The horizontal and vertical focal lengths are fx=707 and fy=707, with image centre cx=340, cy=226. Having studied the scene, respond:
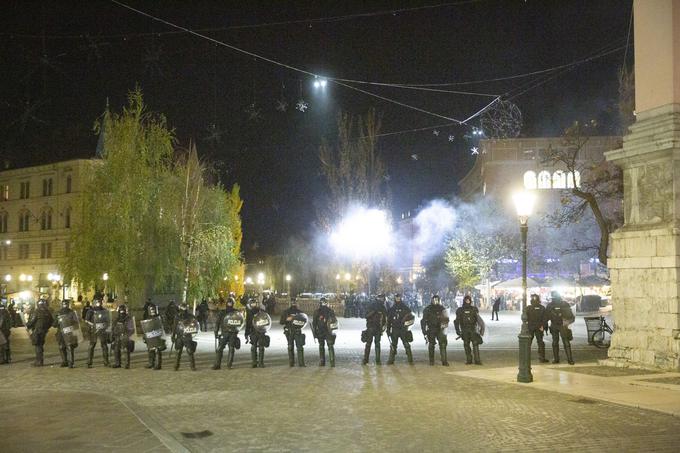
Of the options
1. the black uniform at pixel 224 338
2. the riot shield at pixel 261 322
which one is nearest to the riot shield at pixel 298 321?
the riot shield at pixel 261 322

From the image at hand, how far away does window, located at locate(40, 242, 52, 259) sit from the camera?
229ft

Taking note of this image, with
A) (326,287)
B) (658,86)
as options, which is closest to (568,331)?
(658,86)

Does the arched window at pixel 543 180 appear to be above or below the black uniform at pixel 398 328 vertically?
above

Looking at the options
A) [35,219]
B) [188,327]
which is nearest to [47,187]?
[35,219]

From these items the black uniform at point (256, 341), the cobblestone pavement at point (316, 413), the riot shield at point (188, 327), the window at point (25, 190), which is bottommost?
the cobblestone pavement at point (316, 413)

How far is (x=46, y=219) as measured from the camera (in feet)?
232

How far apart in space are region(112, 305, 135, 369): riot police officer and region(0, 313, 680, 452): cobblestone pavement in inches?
35.2

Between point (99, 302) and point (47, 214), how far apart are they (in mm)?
55686

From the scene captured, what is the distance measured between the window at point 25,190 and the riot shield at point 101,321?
59.9 meters

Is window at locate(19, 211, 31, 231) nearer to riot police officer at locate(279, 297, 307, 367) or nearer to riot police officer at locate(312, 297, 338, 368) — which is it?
riot police officer at locate(279, 297, 307, 367)

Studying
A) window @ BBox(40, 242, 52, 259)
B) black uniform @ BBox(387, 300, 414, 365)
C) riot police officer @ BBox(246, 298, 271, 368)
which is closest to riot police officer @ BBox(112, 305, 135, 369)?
riot police officer @ BBox(246, 298, 271, 368)

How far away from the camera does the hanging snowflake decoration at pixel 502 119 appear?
3045 cm

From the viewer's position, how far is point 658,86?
1591 centimetres

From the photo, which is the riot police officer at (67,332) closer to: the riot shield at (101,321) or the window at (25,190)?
the riot shield at (101,321)
